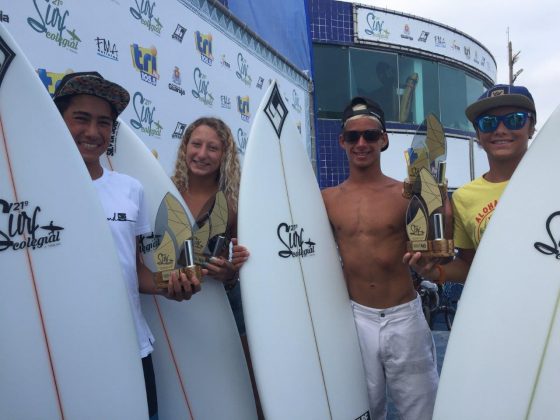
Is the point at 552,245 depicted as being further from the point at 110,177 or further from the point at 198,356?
the point at 110,177

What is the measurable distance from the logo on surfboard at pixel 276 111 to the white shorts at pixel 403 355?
45.5 inches

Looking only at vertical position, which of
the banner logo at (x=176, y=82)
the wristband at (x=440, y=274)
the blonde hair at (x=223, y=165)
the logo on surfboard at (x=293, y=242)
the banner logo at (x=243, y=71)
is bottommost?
the wristband at (x=440, y=274)

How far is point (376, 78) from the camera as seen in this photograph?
10672 millimetres

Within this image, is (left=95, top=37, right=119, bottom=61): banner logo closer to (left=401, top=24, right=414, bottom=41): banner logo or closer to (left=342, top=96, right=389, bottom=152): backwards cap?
(left=342, top=96, right=389, bottom=152): backwards cap

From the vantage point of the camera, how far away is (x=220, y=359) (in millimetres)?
2316

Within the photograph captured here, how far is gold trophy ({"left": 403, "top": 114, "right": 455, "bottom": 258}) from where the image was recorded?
5.80 feet

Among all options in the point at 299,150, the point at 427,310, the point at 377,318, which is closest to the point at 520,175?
the point at 377,318

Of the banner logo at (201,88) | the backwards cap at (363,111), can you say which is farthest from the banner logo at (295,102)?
the backwards cap at (363,111)

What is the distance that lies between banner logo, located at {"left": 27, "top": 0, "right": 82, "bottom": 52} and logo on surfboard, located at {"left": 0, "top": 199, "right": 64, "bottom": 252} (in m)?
1.08

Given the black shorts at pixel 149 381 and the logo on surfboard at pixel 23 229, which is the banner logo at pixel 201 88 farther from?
the black shorts at pixel 149 381

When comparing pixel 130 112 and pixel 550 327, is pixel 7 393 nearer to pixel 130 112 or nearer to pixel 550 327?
pixel 130 112

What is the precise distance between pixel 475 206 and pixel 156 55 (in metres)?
2.39

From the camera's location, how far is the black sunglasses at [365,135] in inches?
87.8

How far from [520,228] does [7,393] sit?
85.0 inches
